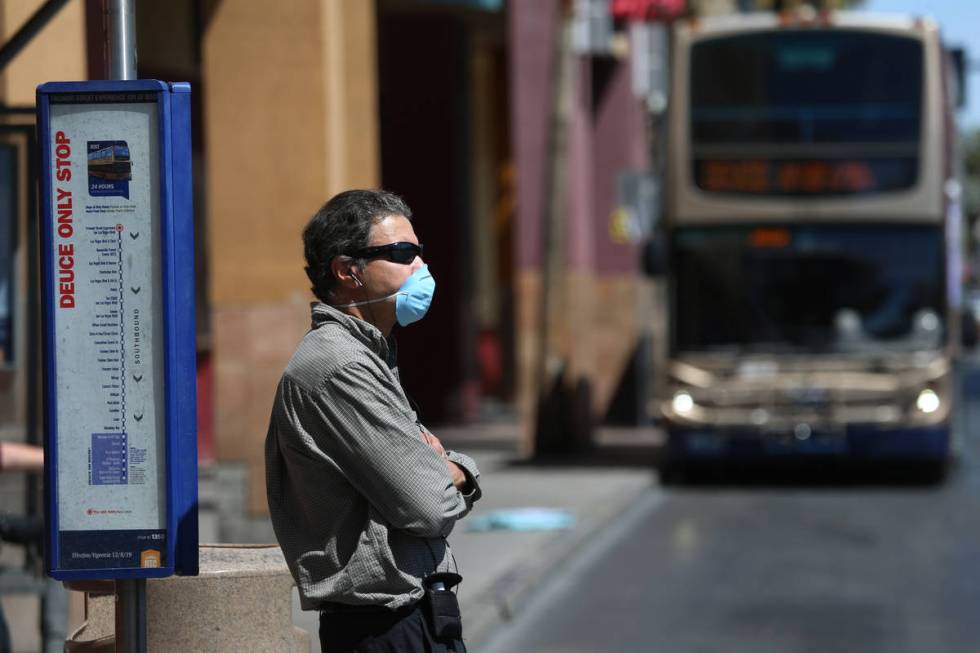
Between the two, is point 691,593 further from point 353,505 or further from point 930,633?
point 353,505

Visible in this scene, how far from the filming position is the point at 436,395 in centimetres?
2514

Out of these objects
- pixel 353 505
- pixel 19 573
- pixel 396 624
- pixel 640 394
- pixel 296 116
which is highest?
pixel 296 116

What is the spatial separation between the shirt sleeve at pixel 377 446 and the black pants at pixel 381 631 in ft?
0.64

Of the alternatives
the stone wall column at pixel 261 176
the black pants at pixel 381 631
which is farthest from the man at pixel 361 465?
the stone wall column at pixel 261 176

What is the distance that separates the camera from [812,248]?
17422 millimetres

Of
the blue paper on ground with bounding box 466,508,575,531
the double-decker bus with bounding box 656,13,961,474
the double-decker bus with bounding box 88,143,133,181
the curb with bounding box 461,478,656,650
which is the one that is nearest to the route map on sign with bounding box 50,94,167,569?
the double-decker bus with bounding box 88,143,133,181

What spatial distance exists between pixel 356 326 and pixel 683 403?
13.7 metres

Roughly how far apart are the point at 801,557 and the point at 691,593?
5.80ft

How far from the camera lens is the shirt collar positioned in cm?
394

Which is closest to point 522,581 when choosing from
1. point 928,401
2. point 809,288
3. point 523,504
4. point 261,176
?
point 261,176

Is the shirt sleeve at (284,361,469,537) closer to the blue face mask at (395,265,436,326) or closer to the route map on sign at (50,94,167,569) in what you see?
the blue face mask at (395,265,436,326)

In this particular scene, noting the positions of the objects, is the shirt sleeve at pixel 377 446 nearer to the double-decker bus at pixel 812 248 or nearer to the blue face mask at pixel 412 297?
the blue face mask at pixel 412 297

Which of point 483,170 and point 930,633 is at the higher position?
point 483,170

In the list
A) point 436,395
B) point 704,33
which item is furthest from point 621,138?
point 704,33
